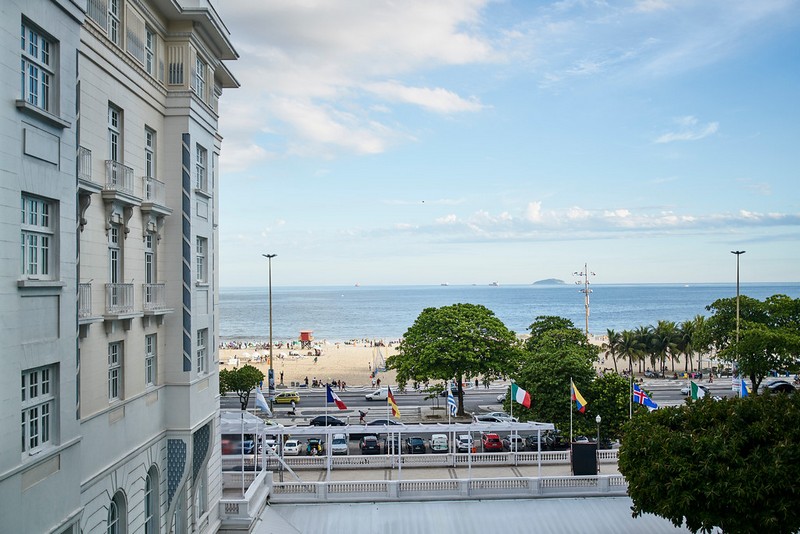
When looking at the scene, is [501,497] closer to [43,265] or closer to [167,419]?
[167,419]

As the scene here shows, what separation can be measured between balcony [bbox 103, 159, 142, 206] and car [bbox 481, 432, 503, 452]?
25.3 meters

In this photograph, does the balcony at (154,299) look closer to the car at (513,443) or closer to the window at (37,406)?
the window at (37,406)

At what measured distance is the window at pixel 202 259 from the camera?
2175 cm

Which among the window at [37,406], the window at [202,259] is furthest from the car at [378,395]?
the window at [37,406]

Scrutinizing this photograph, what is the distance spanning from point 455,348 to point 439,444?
10229 millimetres

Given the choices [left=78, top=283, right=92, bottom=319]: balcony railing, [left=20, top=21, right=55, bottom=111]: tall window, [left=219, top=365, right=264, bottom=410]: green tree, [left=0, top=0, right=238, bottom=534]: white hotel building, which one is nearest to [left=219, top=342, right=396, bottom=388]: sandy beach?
[left=219, top=365, right=264, bottom=410]: green tree

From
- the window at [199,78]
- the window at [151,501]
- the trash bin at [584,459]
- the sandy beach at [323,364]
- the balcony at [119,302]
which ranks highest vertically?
the window at [199,78]

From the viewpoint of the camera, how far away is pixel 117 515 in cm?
1659

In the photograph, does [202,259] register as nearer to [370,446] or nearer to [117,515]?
[117,515]

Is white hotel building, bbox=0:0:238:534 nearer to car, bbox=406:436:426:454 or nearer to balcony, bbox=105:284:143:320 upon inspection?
balcony, bbox=105:284:143:320

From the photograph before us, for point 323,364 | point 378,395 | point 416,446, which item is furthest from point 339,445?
point 323,364

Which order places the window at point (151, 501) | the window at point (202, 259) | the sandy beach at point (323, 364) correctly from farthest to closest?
the sandy beach at point (323, 364)
the window at point (202, 259)
the window at point (151, 501)

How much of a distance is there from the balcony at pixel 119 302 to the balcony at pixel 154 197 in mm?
2308

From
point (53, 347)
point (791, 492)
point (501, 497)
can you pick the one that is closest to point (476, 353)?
point (501, 497)
